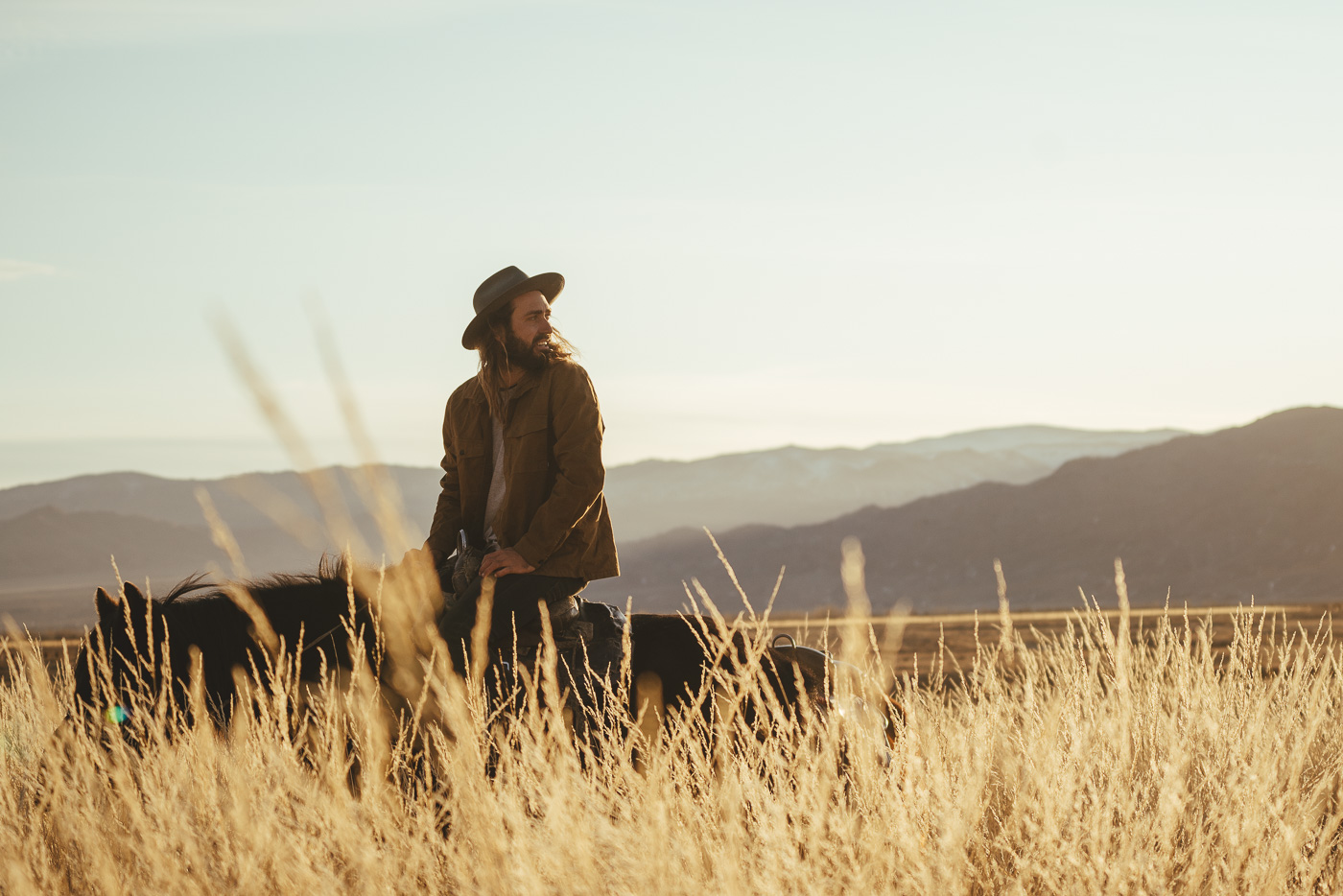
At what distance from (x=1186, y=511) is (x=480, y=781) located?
6118 cm

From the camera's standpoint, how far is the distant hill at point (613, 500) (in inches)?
3784

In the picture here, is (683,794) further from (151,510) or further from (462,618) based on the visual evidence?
(151,510)

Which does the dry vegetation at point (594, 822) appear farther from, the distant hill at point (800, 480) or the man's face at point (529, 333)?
the distant hill at point (800, 480)

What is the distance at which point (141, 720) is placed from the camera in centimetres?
340

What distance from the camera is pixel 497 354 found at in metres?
3.92

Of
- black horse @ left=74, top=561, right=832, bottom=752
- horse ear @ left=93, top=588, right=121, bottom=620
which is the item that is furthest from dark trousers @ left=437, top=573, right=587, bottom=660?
horse ear @ left=93, top=588, right=121, bottom=620

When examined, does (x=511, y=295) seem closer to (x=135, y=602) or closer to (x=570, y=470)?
(x=570, y=470)

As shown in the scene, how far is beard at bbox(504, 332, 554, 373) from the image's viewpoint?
152 inches

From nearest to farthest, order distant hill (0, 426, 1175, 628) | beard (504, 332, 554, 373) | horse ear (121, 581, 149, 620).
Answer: horse ear (121, 581, 149, 620)
beard (504, 332, 554, 373)
distant hill (0, 426, 1175, 628)

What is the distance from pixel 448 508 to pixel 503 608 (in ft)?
2.25

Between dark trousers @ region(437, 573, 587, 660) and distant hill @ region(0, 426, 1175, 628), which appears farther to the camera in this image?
distant hill @ region(0, 426, 1175, 628)

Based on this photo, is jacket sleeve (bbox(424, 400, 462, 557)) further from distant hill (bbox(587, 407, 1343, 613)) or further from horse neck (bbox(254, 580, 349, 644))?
distant hill (bbox(587, 407, 1343, 613))

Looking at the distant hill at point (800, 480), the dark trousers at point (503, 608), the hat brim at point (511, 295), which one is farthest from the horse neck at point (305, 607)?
the distant hill at point (800, 480)

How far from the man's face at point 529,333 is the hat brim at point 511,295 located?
3 cm
